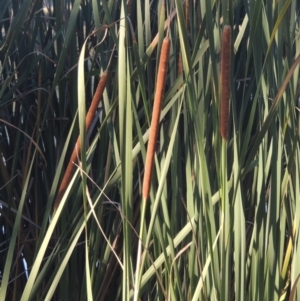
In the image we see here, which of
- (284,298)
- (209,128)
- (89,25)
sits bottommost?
(284,298)

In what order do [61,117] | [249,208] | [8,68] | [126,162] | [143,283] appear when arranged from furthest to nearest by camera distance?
[8,68], [61,117], [249,208], [143,283], [126,162]

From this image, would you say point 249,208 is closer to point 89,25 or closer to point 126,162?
point 126,162

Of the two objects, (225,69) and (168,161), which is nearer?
(225,69)

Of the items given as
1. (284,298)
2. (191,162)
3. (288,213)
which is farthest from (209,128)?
(284,298)

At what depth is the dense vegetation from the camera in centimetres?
66

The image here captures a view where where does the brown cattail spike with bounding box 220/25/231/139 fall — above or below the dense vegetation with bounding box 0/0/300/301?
above

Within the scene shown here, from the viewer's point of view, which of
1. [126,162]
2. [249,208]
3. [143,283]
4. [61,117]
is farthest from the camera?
[61,117]

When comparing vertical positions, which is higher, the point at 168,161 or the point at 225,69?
the point at 225,69

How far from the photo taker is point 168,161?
692mm

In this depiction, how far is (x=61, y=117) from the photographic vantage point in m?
1.02

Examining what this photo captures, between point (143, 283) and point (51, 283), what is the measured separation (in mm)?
129

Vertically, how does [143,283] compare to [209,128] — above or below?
below

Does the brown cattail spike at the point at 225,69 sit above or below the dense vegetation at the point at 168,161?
above

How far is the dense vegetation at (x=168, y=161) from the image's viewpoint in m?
0.66
